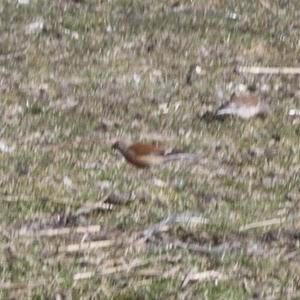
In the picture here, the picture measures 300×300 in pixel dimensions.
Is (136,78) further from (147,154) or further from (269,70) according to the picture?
(147,154)

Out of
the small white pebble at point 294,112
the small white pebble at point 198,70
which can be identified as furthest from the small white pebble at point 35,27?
the small white pebble at point 294,112

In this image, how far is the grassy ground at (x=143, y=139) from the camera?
2.67m

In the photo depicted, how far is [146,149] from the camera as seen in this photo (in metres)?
3.27

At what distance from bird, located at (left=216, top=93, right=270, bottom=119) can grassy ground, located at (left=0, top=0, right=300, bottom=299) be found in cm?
4

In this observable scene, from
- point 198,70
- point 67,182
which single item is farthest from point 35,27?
point 67,182

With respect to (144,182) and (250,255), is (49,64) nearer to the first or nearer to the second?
(144,182)

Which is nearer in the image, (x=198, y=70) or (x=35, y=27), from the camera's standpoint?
(x=198, y=70)

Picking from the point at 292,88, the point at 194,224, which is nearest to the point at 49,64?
the point at 292,88

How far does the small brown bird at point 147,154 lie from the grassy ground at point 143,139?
0.04 meters

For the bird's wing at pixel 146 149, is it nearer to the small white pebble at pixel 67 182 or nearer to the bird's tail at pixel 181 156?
the bird's tail at pixel 181 156

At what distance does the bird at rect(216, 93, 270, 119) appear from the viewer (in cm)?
363

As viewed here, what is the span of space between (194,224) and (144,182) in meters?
0.29

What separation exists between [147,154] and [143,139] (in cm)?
17

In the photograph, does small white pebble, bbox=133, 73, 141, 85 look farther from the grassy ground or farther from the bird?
the bird
